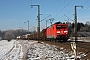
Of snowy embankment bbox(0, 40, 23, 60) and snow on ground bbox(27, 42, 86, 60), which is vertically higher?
snow on ground bbox(27, 42, 86, 60)

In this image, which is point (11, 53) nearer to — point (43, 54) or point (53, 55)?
point (43, 54)

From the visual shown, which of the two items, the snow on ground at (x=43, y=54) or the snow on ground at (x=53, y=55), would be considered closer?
the snow on ground at (x=53, y=55)

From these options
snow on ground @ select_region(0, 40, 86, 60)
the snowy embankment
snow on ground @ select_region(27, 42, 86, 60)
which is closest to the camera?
snow on ground @ select_region(27, 42, 86, 60)

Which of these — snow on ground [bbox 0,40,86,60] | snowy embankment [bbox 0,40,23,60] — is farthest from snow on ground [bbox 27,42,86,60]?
snowy embankment [bbox 0,40,23,60]

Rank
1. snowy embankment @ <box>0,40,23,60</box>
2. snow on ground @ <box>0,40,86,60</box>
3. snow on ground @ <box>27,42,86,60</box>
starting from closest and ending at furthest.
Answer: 1. snow on ground @ <box>27,42,86,60</box>
2. snow on ground @ <box>0,40,86,60</box>
3. snowy embankment @ <box>0,40,23,60</box>

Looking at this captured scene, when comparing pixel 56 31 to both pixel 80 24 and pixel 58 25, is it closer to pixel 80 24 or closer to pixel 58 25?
pixel 58 25

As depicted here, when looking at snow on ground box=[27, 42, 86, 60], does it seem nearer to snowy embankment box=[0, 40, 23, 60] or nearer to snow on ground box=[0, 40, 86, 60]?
snow on ground box=[0, 40, 86, 60]

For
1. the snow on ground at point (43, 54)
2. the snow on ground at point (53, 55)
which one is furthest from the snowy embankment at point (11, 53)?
the snow on ground at point (53, 55)

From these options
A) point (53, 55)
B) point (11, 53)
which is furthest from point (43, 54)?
point (11, 53)

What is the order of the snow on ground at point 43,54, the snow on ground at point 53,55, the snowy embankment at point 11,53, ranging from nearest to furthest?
the snow on ground at point 53,55, the snow on ground at point 43,54, the snowy embankment at point 11,53

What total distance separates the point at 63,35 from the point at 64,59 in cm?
2788

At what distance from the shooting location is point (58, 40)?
44.2 metres

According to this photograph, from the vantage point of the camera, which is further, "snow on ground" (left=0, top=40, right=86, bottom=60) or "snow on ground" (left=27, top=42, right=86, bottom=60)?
"snow on ground" (left=0, top=40, right=86, bottom=60)

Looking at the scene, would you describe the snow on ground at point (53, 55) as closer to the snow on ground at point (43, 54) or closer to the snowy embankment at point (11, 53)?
the snow on ground at point (43, 54)
